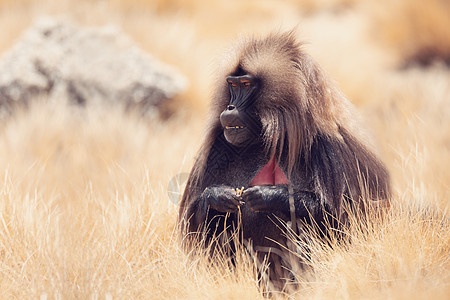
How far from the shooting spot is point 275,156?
2.89m

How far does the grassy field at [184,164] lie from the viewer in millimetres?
2742

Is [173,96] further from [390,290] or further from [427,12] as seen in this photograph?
[390,290]

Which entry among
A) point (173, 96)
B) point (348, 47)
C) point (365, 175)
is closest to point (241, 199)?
point (365, 175)

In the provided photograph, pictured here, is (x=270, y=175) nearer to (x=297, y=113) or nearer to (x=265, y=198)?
(x=265, y=198)

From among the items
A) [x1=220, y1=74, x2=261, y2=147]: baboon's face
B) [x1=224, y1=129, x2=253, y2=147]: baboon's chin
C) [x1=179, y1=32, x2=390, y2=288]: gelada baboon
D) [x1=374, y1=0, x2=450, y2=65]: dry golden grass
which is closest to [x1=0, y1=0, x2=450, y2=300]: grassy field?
[x1=374, y1=0, x2=450, y2=65]: dry golden grass

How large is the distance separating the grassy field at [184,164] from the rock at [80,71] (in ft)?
0.79

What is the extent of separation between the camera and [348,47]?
9.27m

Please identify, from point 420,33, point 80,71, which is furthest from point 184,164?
point 420,33

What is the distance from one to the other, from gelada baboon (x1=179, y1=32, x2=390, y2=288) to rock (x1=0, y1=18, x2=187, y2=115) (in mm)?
4230

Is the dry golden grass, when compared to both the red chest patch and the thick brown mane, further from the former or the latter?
the red chest patch

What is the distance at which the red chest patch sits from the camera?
287cm

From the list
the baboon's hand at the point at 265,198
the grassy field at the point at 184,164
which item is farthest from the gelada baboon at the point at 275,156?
the grassy field at the point at 184,164

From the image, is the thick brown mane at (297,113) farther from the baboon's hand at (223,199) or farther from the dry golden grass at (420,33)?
the dry golden grass at (420,33)

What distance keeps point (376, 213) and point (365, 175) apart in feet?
0.60
